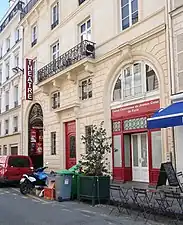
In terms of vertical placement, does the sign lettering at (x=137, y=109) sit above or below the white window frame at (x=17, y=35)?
below

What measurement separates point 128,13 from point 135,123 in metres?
5.36

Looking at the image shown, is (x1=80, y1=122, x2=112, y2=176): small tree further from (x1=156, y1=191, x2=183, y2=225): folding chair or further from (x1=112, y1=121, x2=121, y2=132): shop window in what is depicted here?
(x1=112, y1=121, x2=121, y2=132): shop window

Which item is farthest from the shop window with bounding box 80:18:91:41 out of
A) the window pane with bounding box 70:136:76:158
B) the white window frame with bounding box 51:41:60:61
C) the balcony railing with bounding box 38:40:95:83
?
the window pane with bounding box 70:136:76:158

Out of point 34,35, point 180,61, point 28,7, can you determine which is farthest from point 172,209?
point 28,7

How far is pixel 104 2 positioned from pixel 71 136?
26.2ft

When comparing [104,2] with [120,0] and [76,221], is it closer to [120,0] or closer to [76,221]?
[120,0]

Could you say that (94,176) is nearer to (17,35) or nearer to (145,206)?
(145,206)

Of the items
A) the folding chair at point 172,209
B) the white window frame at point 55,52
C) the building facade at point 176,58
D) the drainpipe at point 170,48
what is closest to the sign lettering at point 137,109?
the drainpipe at point 170,48

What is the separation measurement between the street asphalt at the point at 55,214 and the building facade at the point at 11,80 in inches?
699

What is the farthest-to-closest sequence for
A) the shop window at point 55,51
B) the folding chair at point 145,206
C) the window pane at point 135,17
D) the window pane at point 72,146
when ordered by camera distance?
1. the shop window at point 55,51
2. the window pane at point 72,146
3. the window pane at point 135,17
4. the folding chair at point 145,206

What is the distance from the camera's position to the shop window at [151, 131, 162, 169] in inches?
540

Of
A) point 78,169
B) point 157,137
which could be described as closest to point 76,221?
point 78,169

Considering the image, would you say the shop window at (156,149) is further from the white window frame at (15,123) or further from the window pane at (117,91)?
the white window frame at (15,123)

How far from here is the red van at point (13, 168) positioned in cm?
1614
